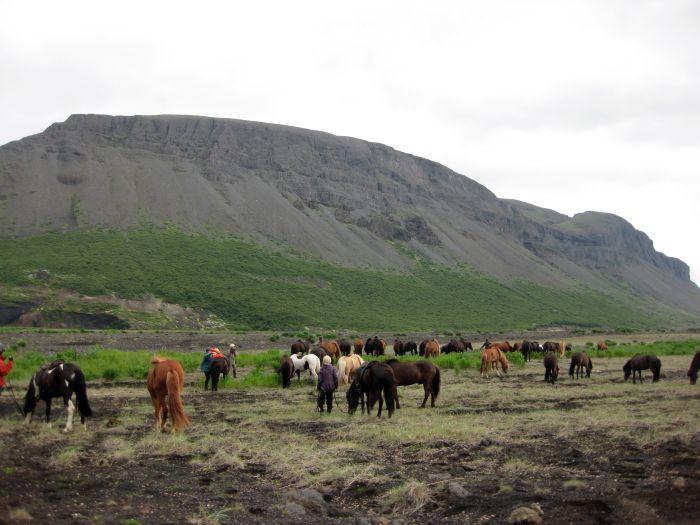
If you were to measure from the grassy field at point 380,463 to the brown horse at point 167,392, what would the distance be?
368 mm

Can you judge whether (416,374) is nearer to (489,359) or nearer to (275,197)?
(489,359)

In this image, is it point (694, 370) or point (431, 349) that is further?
point (431, 349)

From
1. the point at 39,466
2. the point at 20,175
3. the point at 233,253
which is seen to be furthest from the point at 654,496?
the point at 20,175

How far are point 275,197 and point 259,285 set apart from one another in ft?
137

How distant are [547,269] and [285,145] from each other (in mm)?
71674

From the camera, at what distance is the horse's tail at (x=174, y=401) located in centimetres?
1412

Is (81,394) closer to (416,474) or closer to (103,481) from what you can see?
(103,481)

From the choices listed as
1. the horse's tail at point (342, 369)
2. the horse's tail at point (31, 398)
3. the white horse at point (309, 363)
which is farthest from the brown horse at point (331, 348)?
the horse's tail at point (31, 398)

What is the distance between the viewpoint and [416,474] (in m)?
10.1

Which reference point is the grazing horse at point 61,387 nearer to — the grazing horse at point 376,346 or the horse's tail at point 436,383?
the horse's tail at point 436,383

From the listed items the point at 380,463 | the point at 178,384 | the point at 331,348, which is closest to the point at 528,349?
the point at 331,348

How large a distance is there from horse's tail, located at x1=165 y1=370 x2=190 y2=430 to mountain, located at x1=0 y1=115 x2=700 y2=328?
3570 inches

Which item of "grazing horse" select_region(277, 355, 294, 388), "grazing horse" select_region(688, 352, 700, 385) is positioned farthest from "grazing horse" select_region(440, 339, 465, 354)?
"grazing horse" select_region(688, 352, 700, 385)

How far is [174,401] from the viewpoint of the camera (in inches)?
558
